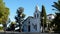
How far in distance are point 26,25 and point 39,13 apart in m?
7.32

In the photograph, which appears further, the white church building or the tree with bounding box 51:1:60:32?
the white church building

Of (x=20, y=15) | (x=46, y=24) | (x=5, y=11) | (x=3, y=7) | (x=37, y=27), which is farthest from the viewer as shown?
(x=20, y=15)

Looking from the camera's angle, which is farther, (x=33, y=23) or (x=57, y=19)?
(x=33, y=23)

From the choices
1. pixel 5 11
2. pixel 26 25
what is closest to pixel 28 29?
pixel 26 25

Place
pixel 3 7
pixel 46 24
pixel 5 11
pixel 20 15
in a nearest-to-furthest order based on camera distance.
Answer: pixel 3 7
pixel 5 11
pixel 46 24
pixel 20 15

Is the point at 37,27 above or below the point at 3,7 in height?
below

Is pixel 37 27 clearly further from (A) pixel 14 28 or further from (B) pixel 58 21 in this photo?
(B) pixel 58 21

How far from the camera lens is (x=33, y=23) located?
72812mm

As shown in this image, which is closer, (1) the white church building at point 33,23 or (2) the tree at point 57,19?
(2) the tree at point 57,19

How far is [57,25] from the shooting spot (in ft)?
150

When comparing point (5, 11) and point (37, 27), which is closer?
point (5, 11)

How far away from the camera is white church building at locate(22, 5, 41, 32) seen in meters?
70.8

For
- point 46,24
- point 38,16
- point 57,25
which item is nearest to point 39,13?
point 38,16

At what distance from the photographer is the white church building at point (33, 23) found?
7084 centimetres
